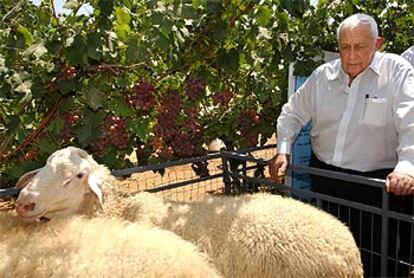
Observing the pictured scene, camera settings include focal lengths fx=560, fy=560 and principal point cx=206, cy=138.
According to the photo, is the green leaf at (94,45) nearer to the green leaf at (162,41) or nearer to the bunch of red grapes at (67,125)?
the green leaf at (162,41)

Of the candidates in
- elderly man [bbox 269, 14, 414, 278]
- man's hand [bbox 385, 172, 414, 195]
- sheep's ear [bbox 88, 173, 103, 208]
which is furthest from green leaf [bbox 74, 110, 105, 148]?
man's hand [bbox 385, 172, 414, 195]

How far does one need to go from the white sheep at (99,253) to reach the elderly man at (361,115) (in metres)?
1.12

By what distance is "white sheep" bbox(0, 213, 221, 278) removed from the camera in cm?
195

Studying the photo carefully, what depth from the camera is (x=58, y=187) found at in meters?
2.52

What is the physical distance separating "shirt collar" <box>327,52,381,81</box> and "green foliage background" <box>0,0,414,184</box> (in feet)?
1.27

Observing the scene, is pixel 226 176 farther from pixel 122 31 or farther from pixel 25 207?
pixel 25 207

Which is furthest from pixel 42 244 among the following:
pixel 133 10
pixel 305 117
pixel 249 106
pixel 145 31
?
pixel 249 106

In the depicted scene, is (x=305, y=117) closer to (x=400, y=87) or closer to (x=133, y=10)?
(x=400, y=87)

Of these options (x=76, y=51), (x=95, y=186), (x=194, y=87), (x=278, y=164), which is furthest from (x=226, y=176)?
(x=76, y=51)

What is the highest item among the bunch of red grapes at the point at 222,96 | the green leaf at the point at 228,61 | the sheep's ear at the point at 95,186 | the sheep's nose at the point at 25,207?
the green leaf at the point at 228,61

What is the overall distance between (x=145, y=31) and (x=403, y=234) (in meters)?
1.67

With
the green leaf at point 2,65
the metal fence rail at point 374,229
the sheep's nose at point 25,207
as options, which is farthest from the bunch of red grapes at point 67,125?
the metal fence rail at point 374,229

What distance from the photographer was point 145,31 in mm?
2717

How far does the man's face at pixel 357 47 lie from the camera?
2.94 m
